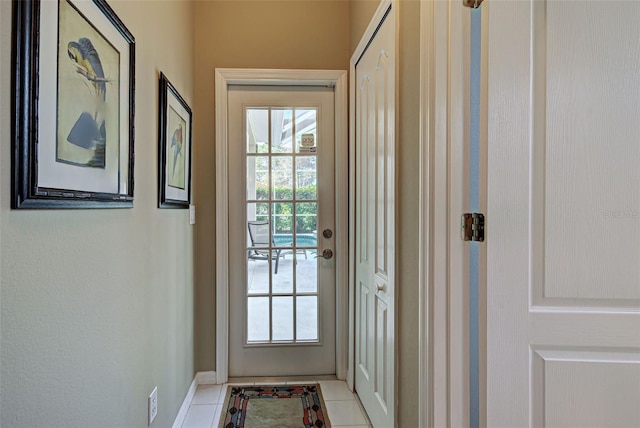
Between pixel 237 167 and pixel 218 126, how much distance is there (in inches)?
11.1

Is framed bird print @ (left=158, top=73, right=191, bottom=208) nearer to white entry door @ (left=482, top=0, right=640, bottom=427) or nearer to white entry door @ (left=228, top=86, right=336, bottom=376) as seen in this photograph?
white entry door @ (left=228, top=86, right=336, bottom=376)

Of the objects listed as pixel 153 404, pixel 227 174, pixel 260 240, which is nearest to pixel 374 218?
pixel 260 240

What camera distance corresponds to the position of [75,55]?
0.83m

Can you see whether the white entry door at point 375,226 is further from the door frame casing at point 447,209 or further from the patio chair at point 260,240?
the patio chair at point 260,240

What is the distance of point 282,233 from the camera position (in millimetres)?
2314

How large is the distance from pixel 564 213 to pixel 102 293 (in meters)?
1.35

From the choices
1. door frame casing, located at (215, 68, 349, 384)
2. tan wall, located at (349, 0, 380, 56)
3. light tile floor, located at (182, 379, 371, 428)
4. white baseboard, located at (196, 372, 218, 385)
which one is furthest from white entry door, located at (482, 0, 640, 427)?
white baseboard, located at (196, 372, 218, 385)

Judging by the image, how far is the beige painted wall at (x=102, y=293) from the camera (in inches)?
25.8

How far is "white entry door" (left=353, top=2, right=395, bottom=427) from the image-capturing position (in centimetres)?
147

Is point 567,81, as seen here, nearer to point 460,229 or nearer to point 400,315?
point 460,229

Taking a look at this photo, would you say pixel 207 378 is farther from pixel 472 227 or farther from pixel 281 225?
pixel 472 227

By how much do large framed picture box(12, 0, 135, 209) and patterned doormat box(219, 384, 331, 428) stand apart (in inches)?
54.3

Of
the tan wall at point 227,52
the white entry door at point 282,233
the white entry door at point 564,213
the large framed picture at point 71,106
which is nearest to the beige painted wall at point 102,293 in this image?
the large framed picture at point 71,106

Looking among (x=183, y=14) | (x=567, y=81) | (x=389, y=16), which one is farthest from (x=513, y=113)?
(x=183, y=14)
